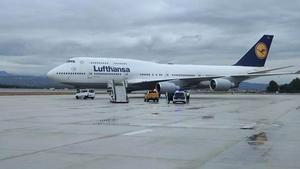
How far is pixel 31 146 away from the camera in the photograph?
11.6 meters

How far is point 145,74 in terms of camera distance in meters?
55.9

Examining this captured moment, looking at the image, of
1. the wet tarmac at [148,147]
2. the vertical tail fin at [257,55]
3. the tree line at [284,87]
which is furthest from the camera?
the tree line at [284,87]

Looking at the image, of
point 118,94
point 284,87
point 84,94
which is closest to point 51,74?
point 84,94

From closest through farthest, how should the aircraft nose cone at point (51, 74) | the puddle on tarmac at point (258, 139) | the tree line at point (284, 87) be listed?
the puddle on tarmac at point (258, 139) → the aircraft nose cone at point (51, 74) → the tree line at point (284, 87)

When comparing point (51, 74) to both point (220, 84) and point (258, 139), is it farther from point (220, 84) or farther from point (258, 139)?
point (258, 139)

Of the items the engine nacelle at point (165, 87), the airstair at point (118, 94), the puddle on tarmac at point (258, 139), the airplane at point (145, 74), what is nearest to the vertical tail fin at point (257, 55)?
the airplane at point (145, 74)

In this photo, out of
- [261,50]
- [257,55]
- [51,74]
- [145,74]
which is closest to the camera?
A: [51,74]

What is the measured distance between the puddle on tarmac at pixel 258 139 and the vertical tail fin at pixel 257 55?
2092 inches

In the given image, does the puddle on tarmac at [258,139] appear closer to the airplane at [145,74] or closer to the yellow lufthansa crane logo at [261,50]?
the airplane at [145,74]

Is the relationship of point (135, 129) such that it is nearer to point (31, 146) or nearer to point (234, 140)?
point (234, 140)

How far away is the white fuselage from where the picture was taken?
50.4 m

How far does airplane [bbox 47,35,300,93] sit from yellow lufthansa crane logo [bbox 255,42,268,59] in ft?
9.89

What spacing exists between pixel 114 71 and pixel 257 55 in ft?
78.9

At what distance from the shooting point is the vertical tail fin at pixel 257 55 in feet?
218
